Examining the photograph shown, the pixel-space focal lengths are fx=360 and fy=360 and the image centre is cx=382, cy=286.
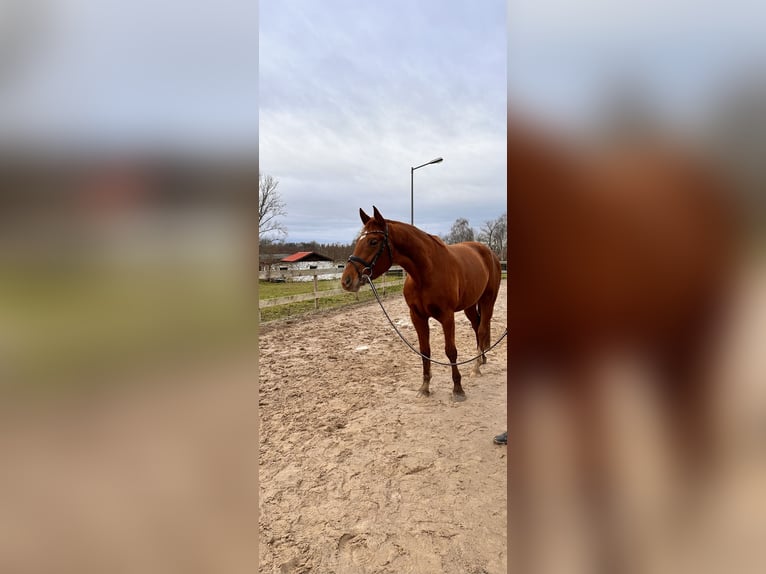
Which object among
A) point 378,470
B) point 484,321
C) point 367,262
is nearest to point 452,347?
point 367,262

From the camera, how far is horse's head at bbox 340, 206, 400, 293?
3334mm

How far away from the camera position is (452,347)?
367cm

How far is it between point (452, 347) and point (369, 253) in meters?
1.29
